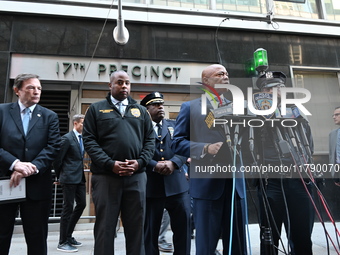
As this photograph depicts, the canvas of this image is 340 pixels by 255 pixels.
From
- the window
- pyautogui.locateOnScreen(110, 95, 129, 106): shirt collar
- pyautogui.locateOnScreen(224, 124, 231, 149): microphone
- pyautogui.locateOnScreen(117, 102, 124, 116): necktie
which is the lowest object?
pyautogui.locateOnScreen(224, 124, 231, 149): microphone

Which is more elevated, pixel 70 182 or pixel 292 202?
pixel 70 182

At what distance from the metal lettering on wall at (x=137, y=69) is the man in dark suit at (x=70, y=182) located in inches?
97.8

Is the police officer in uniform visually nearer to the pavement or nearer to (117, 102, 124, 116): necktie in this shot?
the pavement

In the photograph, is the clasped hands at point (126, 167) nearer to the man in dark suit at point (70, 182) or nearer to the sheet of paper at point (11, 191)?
the sheet of paper at point (11, 191)

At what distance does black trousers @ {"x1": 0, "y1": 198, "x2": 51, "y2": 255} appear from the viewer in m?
2.77

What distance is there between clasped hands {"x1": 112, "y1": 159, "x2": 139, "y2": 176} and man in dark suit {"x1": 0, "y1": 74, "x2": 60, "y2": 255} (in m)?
0.77

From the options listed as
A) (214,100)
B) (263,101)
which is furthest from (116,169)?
(263,101)

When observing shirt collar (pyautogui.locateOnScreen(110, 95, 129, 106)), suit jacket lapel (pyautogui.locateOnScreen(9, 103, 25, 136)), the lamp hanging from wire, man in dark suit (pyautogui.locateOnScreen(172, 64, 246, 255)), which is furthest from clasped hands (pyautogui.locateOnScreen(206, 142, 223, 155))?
the lamp hanging from wire

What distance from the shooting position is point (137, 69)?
23.6 feet

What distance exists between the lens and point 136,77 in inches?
283

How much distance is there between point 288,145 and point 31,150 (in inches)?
100

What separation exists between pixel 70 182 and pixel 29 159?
2041 mm

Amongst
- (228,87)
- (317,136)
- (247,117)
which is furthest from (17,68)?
(317,136)

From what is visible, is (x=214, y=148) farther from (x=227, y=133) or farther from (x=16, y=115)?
(x=16, y=115)
